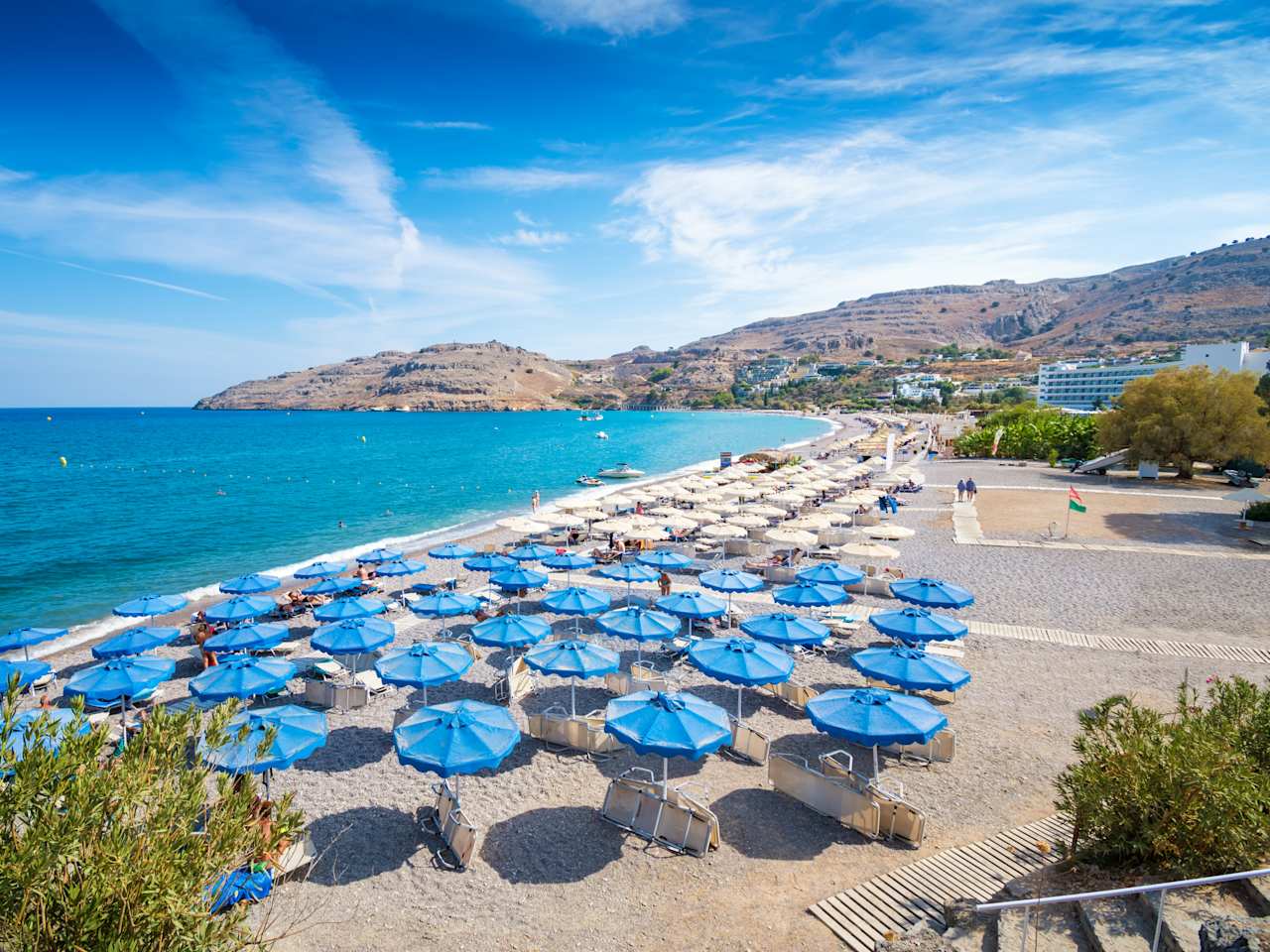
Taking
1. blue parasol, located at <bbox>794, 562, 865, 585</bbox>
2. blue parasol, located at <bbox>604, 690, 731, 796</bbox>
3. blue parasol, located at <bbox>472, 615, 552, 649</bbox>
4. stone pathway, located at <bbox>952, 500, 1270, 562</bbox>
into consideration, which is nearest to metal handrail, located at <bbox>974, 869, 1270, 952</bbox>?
blue parasol, located at <bbox>604, 690, 731, 796</bbox>

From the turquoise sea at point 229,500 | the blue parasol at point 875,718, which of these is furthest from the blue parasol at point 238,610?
the blue parasol at point 875,718

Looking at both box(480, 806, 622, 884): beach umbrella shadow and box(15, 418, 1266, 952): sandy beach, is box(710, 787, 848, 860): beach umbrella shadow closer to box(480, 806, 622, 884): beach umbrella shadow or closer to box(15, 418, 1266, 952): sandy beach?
box(15, 418, 1266, 952): sandy beach

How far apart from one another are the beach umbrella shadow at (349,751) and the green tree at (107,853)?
21.5ft

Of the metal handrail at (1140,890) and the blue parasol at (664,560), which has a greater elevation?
the metal handrail at (1140,890)

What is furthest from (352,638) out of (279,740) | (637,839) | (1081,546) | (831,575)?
(1081,546)

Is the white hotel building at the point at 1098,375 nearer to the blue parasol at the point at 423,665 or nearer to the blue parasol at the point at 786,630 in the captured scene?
the blue parasol at the point at 786,630

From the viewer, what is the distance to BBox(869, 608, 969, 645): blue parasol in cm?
1241

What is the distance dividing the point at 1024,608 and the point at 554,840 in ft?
45.9

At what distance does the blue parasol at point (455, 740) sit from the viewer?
7.91 meters

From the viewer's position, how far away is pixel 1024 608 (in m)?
16.8

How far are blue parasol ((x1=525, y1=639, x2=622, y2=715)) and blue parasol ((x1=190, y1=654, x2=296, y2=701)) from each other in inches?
167

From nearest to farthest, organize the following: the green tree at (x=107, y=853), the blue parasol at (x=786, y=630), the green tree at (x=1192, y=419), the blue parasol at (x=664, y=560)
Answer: the green tree at (x=107, y=853), the blue parasol at (x=786, y=630), the blue parasol at (x=664, y=560), the green tree at (x=1192, y=419)

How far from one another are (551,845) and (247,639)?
8698 mm

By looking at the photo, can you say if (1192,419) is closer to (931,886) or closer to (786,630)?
(786,630)
